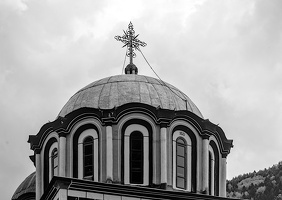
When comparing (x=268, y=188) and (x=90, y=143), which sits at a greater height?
(x=268, y=188)

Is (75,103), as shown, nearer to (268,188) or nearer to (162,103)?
(162,103)

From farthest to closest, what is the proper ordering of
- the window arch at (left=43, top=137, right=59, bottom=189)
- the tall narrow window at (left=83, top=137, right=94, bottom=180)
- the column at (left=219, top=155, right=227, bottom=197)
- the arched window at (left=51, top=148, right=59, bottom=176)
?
1. the column at (left=219, top=155, right=227, bottom=197)
2. the window arch at (left=43, top=137, right=59, bottom=189)
3. the arched window at (left=51, top=148, right=59, bottom=176)
4. the tall narrow window at (left=83, top=137, right=94, bottom=180)

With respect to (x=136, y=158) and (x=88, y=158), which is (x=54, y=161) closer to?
(x=88, y=158)

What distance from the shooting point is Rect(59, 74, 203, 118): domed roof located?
6662 cm

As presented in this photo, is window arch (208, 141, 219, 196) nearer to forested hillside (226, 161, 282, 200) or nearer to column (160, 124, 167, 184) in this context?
column (160, 124, 167, 184)

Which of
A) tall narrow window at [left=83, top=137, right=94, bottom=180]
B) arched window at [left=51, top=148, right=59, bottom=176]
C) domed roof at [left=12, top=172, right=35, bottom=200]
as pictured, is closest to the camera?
tall narrow window at [left=83, top=137, right=94, bottom=180]

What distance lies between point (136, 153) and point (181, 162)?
2.59m

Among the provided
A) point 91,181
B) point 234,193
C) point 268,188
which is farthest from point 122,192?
point 268,188

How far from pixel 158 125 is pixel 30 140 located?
800 centimetres

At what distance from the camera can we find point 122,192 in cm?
6106

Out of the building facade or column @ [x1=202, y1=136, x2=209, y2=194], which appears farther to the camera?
column @ [x1=202, y1=136, x2=209, y2=194]

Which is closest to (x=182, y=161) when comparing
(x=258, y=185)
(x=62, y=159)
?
(x=62, y=159)

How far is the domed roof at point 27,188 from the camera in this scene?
80.2 m

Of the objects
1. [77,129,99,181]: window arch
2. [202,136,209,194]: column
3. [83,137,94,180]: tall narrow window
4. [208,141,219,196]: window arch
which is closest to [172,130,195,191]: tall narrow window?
[202,136,209,194]: column
